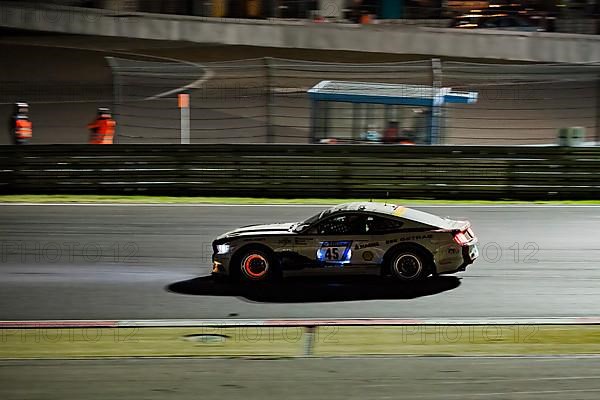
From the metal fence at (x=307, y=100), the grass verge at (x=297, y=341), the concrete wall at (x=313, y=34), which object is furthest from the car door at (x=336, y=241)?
the concrete wall at (x=313, y=34)

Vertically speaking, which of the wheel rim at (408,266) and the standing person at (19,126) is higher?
the standing person at (19,126)

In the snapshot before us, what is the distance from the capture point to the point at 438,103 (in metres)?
17.9

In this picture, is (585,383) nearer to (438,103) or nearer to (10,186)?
(438,103)

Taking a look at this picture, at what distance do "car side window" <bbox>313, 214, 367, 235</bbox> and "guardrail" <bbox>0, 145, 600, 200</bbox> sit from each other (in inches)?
244

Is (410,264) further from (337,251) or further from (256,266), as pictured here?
(256,266)

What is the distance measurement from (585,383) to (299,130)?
1385 cm

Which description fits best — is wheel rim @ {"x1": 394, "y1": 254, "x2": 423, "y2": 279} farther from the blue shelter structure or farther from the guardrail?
the blue shelter structure

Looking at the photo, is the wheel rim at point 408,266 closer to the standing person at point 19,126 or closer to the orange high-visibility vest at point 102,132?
the orange high-visibility vest at point 102,132

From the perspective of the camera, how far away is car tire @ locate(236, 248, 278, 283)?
11.5 m

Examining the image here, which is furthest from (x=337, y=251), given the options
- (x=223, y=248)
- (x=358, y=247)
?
(x=223, y=248)

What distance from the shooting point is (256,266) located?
37.8 feet

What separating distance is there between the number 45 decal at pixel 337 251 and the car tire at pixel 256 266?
69 centimetres

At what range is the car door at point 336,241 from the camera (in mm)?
11320

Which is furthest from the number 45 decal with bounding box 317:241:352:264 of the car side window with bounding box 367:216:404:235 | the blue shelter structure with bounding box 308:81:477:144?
the blue shelter structure with bounding box 308:81:477:144
